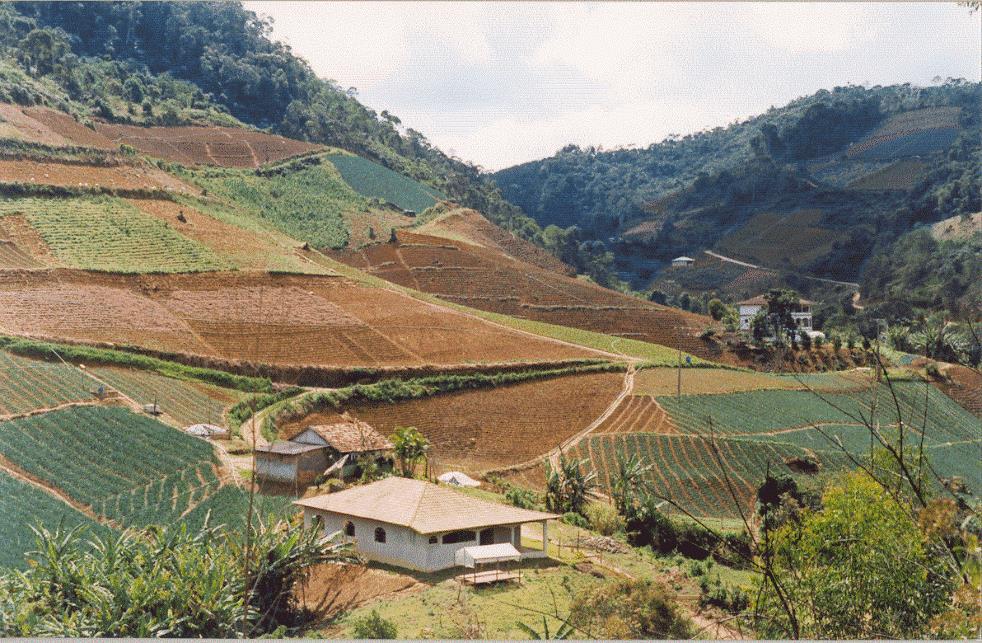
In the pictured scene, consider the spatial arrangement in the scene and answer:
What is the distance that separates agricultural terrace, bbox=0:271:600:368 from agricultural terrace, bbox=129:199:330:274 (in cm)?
209

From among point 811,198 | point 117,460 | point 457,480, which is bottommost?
point 457,480

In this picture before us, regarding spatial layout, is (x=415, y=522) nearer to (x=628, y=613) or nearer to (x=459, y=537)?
(x=459, y=537)

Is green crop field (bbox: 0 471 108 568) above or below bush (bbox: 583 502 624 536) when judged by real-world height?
above

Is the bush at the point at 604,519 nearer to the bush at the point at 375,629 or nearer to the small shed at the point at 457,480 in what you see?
the small shed at the point at 457,480

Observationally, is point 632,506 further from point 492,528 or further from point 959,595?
point 959,595

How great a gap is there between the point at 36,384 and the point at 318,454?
26.0 ft

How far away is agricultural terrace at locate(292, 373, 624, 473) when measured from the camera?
34.0m

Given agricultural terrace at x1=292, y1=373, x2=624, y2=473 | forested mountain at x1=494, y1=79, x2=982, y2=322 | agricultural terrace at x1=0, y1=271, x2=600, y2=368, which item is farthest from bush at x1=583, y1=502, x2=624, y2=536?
forested mountain at x1=494, y1=79, x2=982, y2=322

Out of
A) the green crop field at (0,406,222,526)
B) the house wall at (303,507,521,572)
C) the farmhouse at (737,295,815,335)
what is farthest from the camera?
the farmhouse at (737,295,815,335)

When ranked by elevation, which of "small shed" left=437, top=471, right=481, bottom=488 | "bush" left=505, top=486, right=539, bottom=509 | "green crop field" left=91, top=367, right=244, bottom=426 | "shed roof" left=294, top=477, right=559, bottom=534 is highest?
"green crop field" left=91, top=367, right=244, bottom=426

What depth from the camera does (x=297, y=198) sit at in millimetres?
70375

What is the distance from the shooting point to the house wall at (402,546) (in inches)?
839

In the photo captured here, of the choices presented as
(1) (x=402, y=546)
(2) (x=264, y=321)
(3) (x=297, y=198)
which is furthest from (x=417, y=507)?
(3) (x=297, y=198)

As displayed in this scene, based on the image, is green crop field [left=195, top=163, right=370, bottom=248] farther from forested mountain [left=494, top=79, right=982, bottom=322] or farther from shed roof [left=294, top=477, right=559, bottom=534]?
shed roof [left=294, top=477, right=559, bottom=534]
